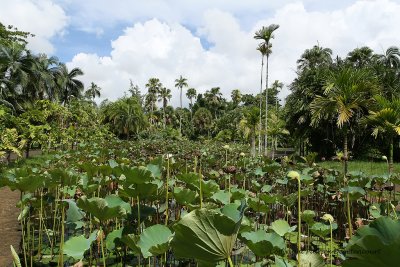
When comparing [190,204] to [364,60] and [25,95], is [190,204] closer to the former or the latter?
[25,95]

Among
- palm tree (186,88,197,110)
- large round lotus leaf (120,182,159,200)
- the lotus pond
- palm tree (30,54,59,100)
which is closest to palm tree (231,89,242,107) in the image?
palm tree (186,88,197,110)

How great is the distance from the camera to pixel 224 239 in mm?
1635

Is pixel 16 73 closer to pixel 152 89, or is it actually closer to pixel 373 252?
pixel 373 252

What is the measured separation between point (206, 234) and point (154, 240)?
0.90m

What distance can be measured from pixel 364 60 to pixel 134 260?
91.9 ft

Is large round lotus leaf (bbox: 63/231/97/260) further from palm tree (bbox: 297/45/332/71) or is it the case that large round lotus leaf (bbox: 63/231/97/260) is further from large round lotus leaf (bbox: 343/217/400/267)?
palm tree (bbox: 297/45/332/71)

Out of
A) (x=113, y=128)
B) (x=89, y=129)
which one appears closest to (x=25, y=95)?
(x=89, y=129)

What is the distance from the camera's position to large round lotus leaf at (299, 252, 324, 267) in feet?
6.42

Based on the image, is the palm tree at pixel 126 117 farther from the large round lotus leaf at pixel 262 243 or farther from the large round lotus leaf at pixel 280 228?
the large round lotus leaf at pixel 262 243

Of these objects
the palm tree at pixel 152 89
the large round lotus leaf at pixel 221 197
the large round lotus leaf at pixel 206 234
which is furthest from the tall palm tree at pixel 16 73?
the palm tree at pixel 152 89

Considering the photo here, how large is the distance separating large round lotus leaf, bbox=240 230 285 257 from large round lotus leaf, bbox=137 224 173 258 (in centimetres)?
53

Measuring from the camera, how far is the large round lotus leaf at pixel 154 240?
7.63 ft

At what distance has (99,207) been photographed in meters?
2.82

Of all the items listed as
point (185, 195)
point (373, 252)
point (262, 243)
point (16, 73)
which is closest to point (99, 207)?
point (185, 195)
